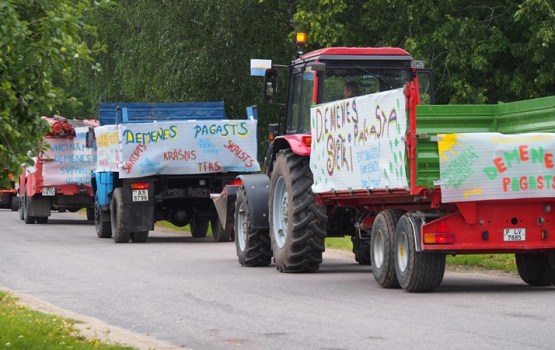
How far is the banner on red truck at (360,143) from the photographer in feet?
49.9

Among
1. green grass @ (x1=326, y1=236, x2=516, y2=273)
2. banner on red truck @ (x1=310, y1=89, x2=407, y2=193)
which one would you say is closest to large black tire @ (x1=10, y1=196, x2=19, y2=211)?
green grass @ (x1=326, y1=236, x2=516, y2=273)

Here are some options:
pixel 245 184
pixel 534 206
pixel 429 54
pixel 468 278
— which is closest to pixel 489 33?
pixel 429 54

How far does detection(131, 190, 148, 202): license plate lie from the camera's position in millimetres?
26266

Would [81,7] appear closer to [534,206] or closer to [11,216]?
[534,206]

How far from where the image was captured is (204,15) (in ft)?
125

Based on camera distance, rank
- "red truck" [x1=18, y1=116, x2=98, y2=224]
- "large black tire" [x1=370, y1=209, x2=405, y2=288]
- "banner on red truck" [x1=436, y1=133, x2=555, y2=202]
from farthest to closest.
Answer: "red truck" [x1=18, y1=116, x2=98, y2=224] < "large black tire" [x1=370, y1=209, x2=405, y2=288] < "banner on red truck" [x1=436, y1=133, x2=555, y2=202]

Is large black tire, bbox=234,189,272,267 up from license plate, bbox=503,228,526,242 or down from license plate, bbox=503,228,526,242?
down

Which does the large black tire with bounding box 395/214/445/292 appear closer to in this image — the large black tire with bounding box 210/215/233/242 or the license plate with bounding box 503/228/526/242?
the license plate with bounding box 503/228/526/242

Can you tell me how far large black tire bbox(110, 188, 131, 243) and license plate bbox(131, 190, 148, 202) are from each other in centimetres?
26

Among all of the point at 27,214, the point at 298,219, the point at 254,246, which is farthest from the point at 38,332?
the point at 27,214

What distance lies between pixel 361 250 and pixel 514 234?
5770 millimetres

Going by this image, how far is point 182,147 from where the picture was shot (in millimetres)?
26266

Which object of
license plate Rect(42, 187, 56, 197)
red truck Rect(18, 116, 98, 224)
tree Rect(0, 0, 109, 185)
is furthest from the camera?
license plate Rect(42, 187, 56, 197)

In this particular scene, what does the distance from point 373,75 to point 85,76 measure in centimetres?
2966
